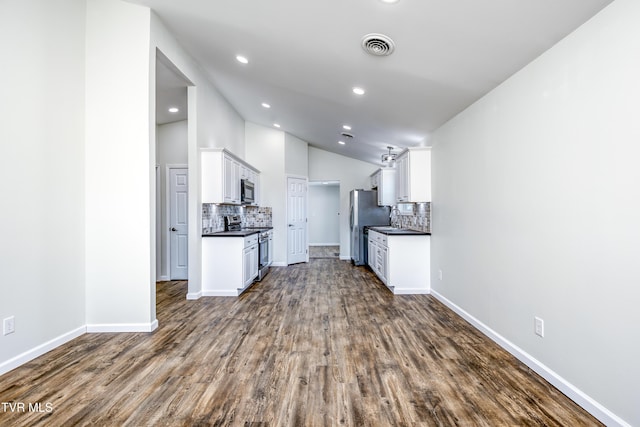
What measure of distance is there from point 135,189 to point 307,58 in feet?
7.43

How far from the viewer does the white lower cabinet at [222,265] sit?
4.60 metres

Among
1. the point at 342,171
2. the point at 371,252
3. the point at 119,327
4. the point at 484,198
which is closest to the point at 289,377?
the point at 119,327

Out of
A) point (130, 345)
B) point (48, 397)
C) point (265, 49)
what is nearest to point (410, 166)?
point (265, 49)

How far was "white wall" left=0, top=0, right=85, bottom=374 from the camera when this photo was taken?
7.75 ft

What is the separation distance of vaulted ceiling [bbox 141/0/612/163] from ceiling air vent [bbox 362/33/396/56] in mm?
44

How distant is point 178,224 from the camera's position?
5.76 m

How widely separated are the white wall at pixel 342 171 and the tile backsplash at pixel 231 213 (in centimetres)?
192

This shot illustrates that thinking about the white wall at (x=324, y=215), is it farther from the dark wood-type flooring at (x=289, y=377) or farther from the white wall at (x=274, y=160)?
the dark wood-type flooring at (x=289, y=377)

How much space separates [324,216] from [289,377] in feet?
30.8

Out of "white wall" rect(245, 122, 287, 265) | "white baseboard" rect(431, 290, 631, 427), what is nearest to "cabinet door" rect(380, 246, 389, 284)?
"white baseboard" rect(431, 290, 631, 427)

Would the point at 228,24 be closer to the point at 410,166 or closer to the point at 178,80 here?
the point at 178,80

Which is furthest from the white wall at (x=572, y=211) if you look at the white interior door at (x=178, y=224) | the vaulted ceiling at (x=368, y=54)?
the white interior door at (x=178, y=224)

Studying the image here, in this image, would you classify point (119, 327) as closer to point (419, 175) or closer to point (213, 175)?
point (213, 175)

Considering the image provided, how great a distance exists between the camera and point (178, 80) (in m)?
4.24
